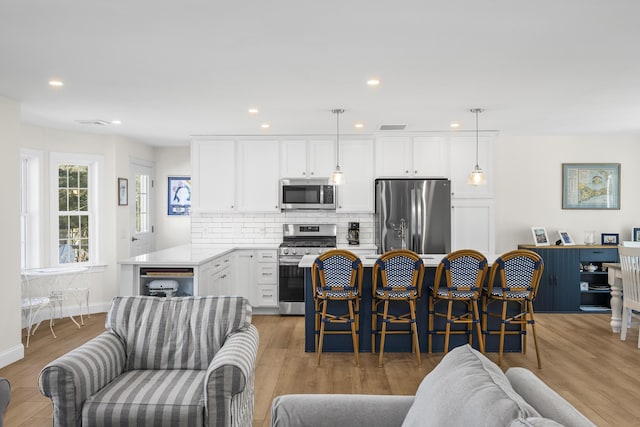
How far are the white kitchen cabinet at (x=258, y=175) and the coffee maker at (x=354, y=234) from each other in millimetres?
1045

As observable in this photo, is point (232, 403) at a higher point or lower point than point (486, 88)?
lower

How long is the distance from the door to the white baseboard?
262cm

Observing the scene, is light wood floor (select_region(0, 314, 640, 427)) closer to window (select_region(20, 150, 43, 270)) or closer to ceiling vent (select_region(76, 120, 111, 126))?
window (select_region(20, 150, 43, 270))

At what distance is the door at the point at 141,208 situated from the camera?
7309 millimetres

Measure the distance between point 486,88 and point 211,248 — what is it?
3.89 m

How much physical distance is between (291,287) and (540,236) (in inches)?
138

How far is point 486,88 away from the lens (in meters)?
4.22

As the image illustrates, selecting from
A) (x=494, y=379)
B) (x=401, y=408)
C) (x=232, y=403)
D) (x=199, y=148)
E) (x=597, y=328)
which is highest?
(x=199, y=148)

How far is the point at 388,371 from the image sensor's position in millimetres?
4273

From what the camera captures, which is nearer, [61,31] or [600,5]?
[600,5]

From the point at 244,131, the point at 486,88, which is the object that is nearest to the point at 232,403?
the point at 486,88

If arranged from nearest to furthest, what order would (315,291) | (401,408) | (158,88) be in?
(401,408)
(158,88)
(315,291)

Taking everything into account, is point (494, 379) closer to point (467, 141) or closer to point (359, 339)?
point (359, 339)

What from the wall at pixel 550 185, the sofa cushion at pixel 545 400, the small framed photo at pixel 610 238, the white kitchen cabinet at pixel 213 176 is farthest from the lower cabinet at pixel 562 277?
the sofa cushion at pixel 545 400
